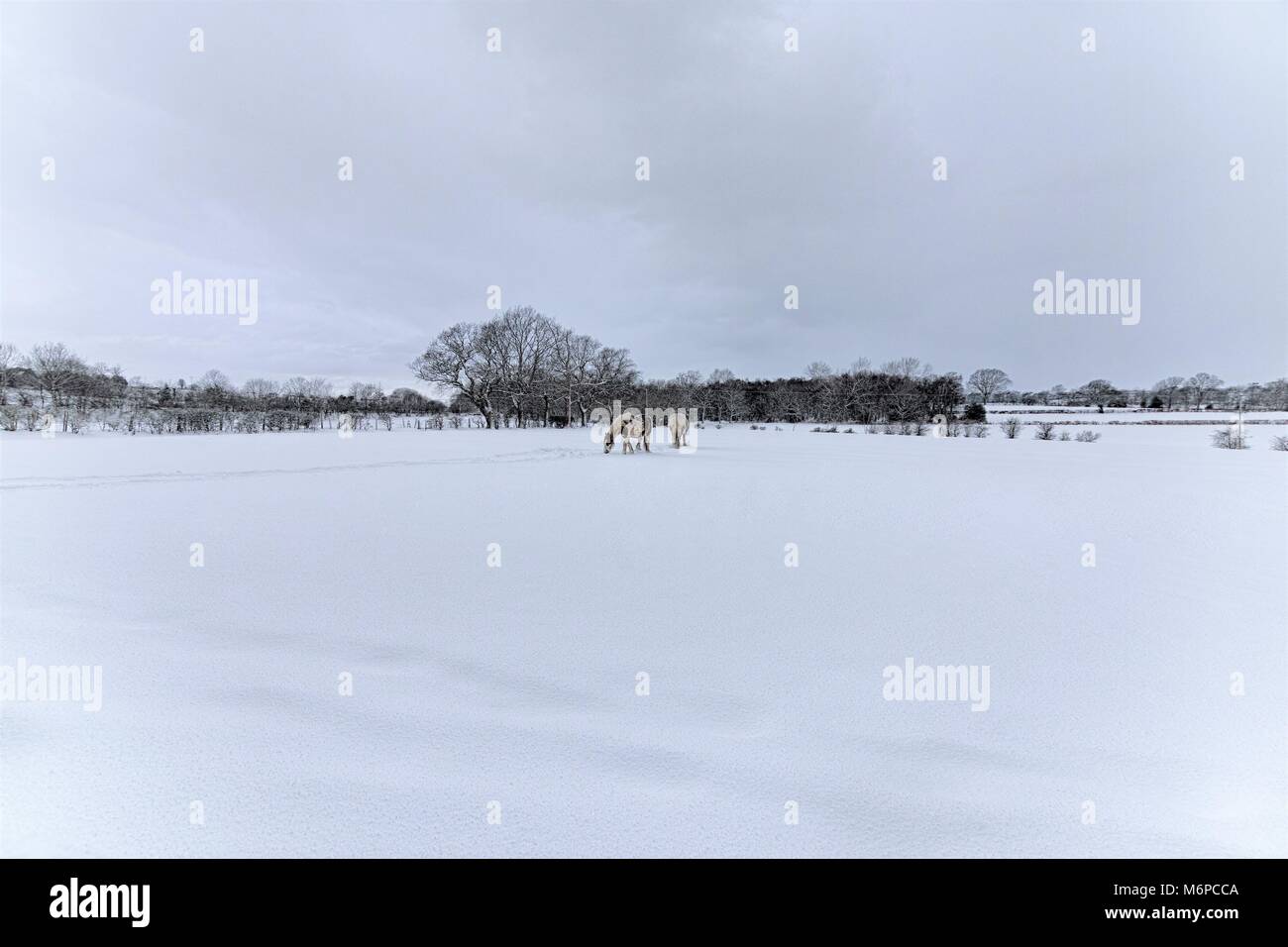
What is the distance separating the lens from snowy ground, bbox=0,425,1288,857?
186 cm

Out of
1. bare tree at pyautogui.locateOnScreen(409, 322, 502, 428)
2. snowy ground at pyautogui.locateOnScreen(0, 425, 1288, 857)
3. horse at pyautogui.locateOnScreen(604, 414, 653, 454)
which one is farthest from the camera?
bare tree at pyautogui.locateOnScreen(409, 322, 502, 428)

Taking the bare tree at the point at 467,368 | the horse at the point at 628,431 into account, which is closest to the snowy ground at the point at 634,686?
the horse at the point at 628,431

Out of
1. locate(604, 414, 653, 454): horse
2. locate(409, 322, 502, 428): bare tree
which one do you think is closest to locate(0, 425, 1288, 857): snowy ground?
locate(604, 414, 653, 454): horse

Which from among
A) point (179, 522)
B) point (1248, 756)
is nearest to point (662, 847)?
point (1248, 756)

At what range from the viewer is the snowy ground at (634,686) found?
1855 millimetres

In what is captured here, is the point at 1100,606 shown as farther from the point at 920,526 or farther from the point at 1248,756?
Answer: the point at 920,526

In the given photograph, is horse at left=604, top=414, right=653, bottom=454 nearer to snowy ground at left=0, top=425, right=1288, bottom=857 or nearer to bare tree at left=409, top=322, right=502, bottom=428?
snowy ground at left=0, top=425, right=1288, bottom=857

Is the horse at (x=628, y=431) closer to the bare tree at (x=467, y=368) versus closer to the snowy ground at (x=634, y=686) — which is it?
the snowy ground at (x=634, y=686)

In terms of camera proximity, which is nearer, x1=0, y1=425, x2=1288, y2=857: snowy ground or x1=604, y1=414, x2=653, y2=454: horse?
A: x1=0, y1=425, x2=1288, y2=857: snowy ground

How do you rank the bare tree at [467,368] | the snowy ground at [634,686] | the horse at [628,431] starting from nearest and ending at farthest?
1. the snowy ground at [634,686]
2. the horse at [628,431]
3. the bare tree at [467,368]

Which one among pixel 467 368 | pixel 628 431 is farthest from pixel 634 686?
pixel 467 368

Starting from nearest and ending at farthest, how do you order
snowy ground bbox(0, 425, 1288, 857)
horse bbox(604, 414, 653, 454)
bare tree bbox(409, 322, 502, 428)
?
snowy ground bbox(0, 425, 1288, 857) < horse bbox(604, 414, 653, 454) < bare tree bbox(409, 322, 502, 428)

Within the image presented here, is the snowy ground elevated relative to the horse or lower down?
lower down

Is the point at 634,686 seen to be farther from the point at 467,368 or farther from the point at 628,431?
the point at 467,368
